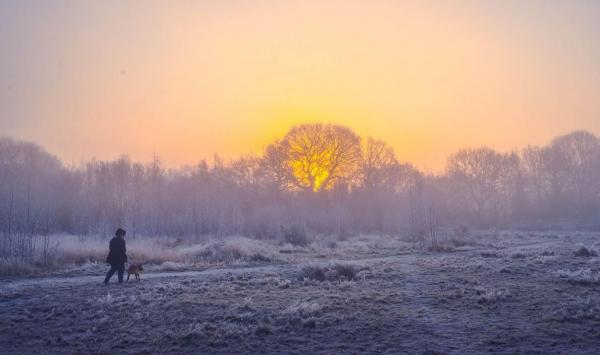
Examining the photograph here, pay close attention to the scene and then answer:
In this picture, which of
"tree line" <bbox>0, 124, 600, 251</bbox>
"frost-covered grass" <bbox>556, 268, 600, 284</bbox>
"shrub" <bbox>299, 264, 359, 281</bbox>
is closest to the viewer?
"frost-covered grass" <bbox>556, 268, 600, 284</bbox>

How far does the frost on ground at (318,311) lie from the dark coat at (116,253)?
92 cm

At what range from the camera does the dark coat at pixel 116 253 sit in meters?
17.8

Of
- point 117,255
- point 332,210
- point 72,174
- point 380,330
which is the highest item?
point 72,174

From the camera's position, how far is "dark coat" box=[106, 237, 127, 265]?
17.8 meters

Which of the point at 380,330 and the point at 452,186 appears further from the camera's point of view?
the point at 452,186

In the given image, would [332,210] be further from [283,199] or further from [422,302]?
[422,302]

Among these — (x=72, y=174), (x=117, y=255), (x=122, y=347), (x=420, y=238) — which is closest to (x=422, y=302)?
(x=122, y=347)

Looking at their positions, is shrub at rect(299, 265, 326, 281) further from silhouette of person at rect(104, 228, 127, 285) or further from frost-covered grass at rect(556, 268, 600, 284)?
frost-covered grass at rect(556, 268, 600, 284)

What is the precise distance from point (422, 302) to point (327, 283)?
3.92 m

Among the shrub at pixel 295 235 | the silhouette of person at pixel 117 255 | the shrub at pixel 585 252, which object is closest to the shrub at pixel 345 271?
the silhouette of person at pixel 117 255

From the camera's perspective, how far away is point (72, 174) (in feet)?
217

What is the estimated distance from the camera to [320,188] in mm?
63594

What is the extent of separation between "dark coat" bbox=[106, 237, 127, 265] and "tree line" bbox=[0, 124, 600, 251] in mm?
28089

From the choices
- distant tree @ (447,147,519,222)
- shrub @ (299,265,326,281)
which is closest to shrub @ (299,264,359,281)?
shrub @ (299,265,326,281)
